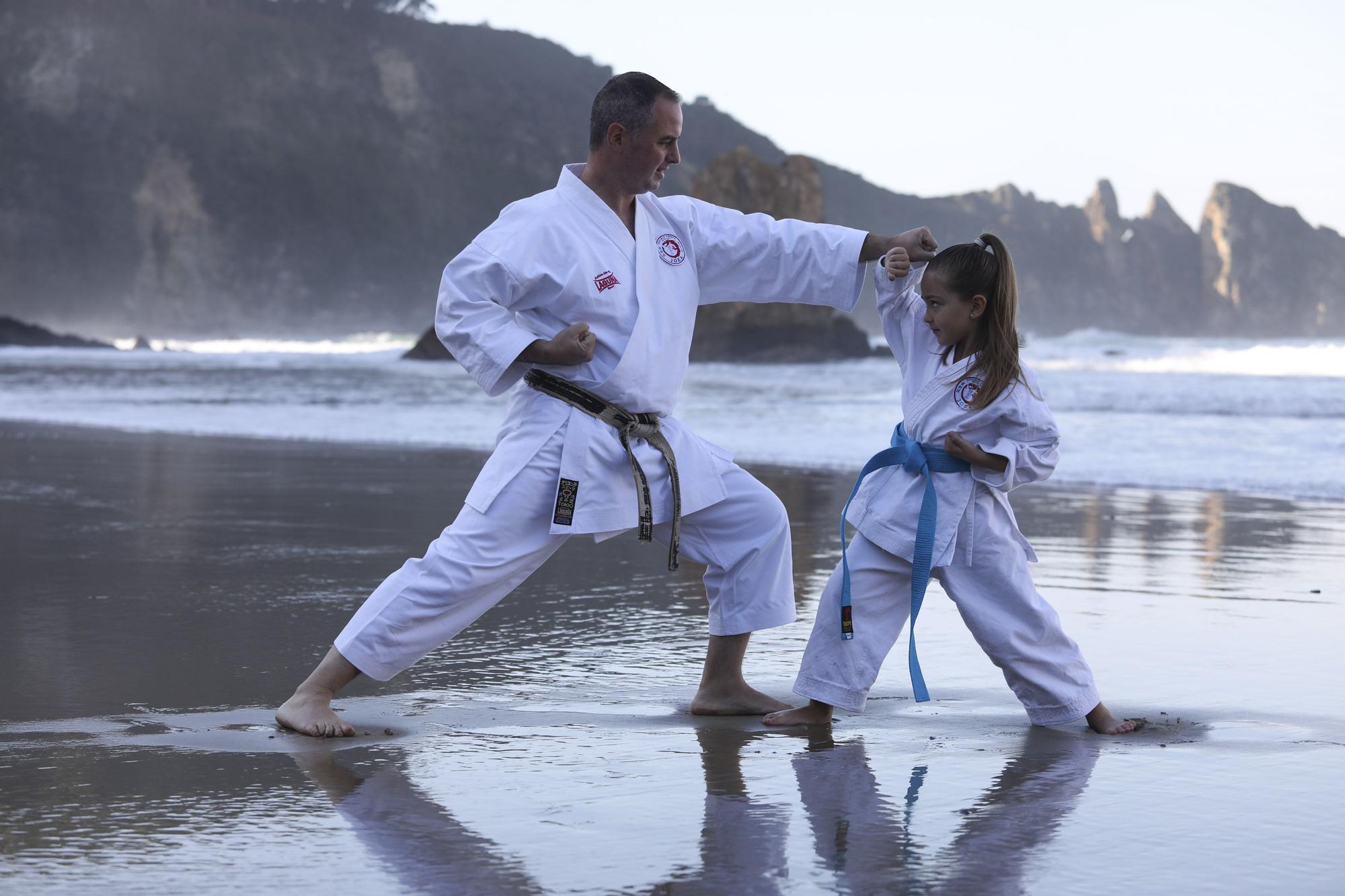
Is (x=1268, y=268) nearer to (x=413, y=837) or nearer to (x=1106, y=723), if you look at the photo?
(x=1106, y=723)

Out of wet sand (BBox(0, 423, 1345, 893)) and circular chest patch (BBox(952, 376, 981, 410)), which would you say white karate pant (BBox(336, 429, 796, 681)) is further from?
circular chest patch (BBox(952, 376, 981, 410))

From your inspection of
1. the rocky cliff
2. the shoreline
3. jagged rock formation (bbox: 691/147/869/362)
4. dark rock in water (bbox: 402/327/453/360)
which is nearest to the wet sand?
the shoreline

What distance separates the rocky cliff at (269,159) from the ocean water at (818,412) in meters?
76.0

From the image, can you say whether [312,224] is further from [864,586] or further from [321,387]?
[864,586]

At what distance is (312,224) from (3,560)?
11388cm

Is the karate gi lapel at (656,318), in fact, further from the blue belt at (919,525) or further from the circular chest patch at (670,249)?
the blue belt at (919,525)

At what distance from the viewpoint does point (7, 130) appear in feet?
370

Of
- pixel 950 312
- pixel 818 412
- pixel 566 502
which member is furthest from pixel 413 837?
pixel 818 412

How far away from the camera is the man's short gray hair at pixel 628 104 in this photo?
11.9 ft

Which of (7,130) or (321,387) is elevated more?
(7,130)

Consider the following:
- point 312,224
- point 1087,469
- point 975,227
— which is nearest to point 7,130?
point 312,224

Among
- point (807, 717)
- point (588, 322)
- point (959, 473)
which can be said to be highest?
point (588, 322)

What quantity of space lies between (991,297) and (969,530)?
559mm

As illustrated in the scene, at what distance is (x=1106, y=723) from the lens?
11.6 ft
